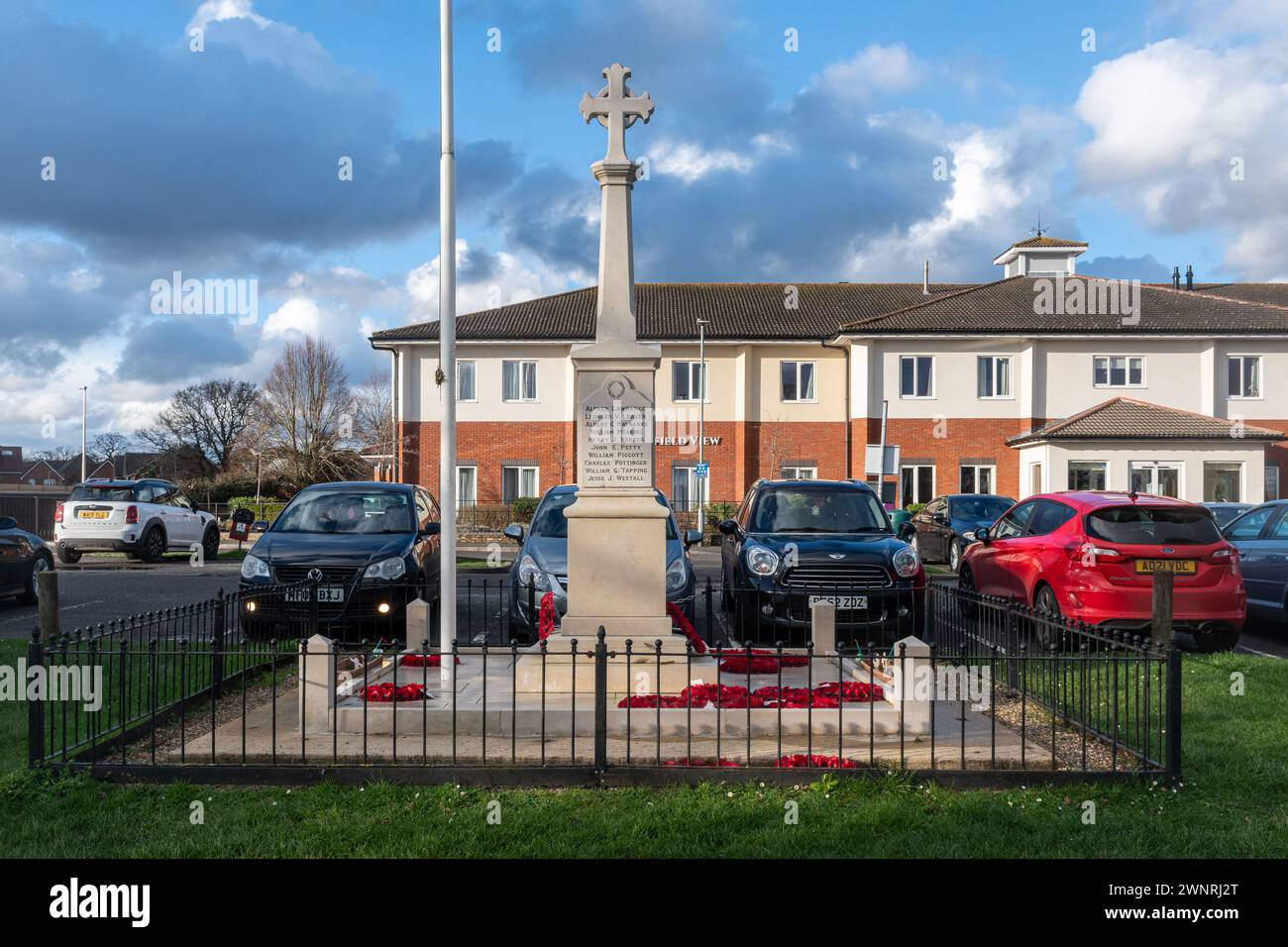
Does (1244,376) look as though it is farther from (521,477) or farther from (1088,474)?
(521,477)

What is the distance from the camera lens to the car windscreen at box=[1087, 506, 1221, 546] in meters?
10.1

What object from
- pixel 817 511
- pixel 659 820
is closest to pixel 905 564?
pixel 817 511

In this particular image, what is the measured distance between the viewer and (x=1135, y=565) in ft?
32.7

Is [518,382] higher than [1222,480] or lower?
higher

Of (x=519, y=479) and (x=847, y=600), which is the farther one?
(x=519, y=479)

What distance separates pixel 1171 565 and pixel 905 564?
2.53 meters

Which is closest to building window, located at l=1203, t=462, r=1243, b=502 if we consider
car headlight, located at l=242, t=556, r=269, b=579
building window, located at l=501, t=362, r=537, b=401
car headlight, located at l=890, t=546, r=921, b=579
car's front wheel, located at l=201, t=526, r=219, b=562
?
building window, located at l=501, t=362, r=537, b=401

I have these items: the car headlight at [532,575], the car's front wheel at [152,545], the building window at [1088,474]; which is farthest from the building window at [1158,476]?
the car's front wheel at [152,545]

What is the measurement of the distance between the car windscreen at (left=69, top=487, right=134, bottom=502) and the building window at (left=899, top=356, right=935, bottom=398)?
24422 millimetres

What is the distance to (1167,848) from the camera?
480 centimetres
